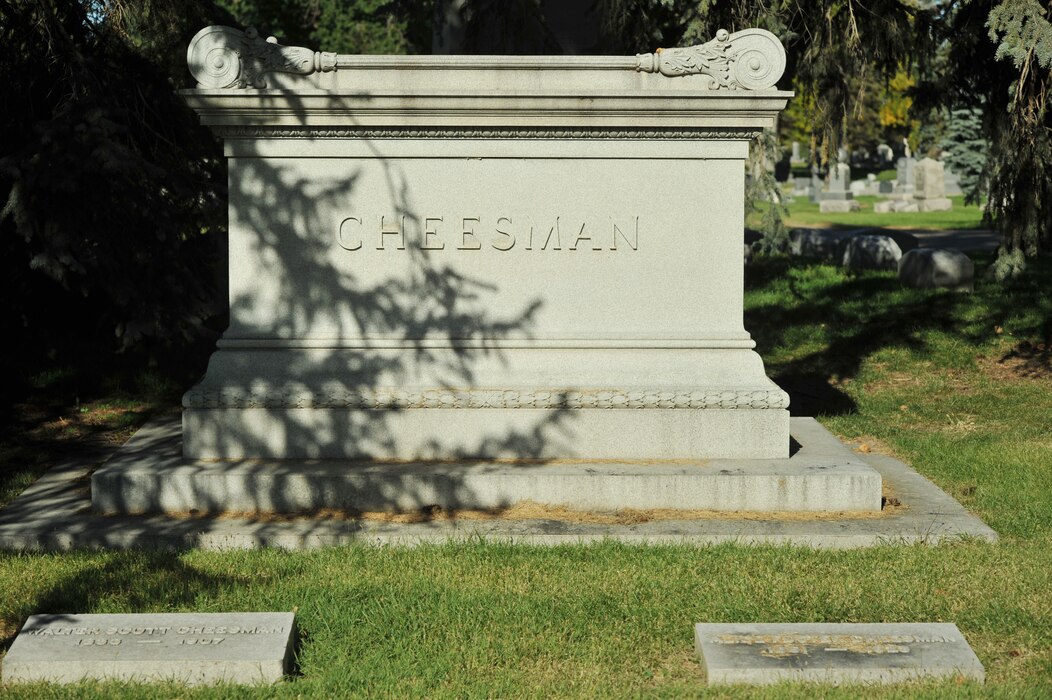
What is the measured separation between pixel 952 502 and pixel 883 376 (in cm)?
432

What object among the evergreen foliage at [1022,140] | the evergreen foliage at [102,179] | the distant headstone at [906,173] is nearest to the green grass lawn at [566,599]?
the evergreen foliage at [102,179]

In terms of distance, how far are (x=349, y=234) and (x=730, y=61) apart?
2.30m

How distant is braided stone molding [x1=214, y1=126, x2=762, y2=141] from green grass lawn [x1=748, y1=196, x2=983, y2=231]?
19.7 metres

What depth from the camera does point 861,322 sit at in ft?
41.8

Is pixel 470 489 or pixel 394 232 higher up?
pixel 394 232

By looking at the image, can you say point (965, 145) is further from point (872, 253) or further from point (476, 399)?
point (476, 399)

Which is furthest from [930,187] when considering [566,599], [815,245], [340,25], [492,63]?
[566,599]

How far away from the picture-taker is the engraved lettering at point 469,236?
679 cm

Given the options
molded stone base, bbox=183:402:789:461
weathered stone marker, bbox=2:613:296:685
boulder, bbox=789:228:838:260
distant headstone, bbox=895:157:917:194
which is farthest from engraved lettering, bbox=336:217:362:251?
distant headstone, bbox=895:157:917:194

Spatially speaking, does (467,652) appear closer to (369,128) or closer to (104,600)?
A: (104,600)

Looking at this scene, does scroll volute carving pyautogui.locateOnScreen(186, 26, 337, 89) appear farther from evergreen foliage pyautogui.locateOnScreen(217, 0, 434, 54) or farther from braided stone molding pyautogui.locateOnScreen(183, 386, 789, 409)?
evergreen foliage pyautogui.locateOnScreen(217, 0, 434, 54)

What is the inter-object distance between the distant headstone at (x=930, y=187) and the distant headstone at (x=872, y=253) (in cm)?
2402

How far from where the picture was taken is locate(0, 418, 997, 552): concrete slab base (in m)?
5.99

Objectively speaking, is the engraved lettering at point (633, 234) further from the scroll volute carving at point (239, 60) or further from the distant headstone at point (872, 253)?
the distant headstone at point (872, 253)
